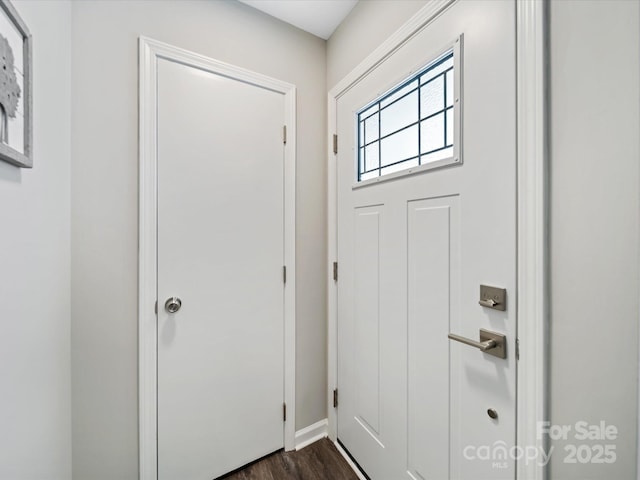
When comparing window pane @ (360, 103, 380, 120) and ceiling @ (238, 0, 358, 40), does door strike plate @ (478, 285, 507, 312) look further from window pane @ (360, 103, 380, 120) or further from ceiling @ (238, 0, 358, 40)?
ceiling @ (238, 0, 358, 40)

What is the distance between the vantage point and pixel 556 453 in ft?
2.26

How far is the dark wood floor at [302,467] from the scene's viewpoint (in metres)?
1.37

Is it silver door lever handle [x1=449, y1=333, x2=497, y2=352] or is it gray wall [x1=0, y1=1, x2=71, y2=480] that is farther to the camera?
silver door lever handle [x1=449, y1=333, x2=497, y2=352]

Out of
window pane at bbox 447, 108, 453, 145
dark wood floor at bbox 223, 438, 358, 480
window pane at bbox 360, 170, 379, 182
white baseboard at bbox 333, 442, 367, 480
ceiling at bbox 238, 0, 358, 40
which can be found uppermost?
ceiling at bbox 238, 0, 358, 40

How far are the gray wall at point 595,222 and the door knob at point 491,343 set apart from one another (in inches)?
4.5

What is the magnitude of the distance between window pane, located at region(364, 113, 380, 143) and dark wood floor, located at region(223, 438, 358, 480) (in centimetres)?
176

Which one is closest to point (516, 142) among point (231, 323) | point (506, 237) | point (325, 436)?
point (506, 237)

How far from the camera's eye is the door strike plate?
779mm

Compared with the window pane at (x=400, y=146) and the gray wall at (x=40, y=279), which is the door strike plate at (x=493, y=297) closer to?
the window pane at (x=400, y=146)

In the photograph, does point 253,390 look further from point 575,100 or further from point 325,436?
point 575,100

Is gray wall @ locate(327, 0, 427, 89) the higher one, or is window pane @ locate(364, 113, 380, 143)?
gray wall @ locate(327, 0, 427, 89)

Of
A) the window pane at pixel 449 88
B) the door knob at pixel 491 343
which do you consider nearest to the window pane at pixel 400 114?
the window pane at pixel 449 88

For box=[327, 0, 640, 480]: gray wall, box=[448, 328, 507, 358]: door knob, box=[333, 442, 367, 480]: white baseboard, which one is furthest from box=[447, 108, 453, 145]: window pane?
box=[333, 442, 367, 480]: white baseboard

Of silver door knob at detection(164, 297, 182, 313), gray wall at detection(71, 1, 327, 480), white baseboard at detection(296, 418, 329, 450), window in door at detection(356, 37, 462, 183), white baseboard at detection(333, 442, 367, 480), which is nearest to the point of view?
window in door at detection(356, 37, 462, 183)
